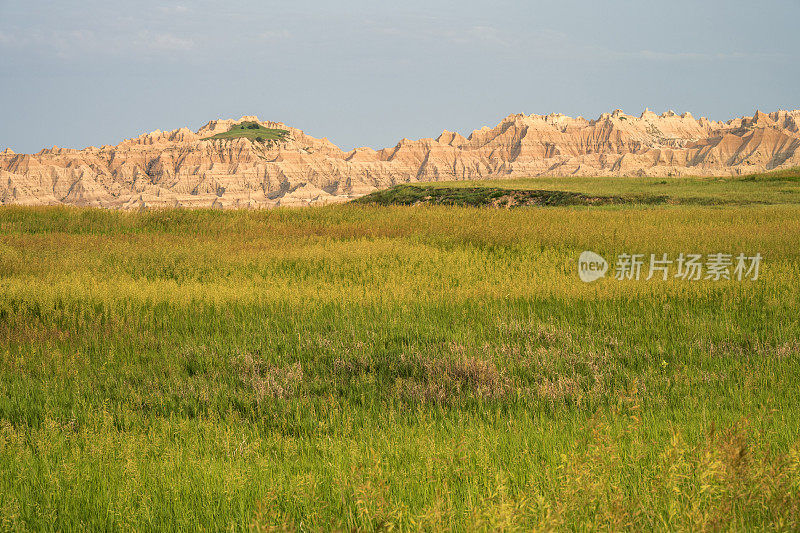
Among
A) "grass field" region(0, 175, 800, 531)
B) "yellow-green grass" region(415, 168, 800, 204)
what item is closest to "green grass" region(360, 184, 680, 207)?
"yellow-green grass" region(415, 168, 800, 204)

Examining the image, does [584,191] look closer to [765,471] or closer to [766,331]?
[766,331]

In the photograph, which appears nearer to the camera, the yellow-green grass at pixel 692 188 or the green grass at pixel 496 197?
the yellow-green grass at pixel 692 188

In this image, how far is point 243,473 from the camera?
4008 millimetres

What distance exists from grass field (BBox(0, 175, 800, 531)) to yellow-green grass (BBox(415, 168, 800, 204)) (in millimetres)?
16035

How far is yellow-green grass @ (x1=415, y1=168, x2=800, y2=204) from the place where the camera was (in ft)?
103

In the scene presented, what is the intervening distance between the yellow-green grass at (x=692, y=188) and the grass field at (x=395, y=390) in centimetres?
1604

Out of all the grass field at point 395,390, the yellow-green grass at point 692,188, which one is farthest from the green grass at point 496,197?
the grass field at point 395,390

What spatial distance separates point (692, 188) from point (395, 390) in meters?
37.0

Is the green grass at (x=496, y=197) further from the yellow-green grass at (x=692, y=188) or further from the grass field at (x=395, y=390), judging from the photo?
the grass field at (x=395, y=390)

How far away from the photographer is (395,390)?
277 inches

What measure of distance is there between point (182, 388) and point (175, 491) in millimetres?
3591

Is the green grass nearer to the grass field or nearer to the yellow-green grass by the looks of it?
the yellow-green grass

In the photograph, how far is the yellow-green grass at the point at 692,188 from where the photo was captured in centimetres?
3144

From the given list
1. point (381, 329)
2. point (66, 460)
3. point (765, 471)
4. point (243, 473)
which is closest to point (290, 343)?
point (381, 329)
